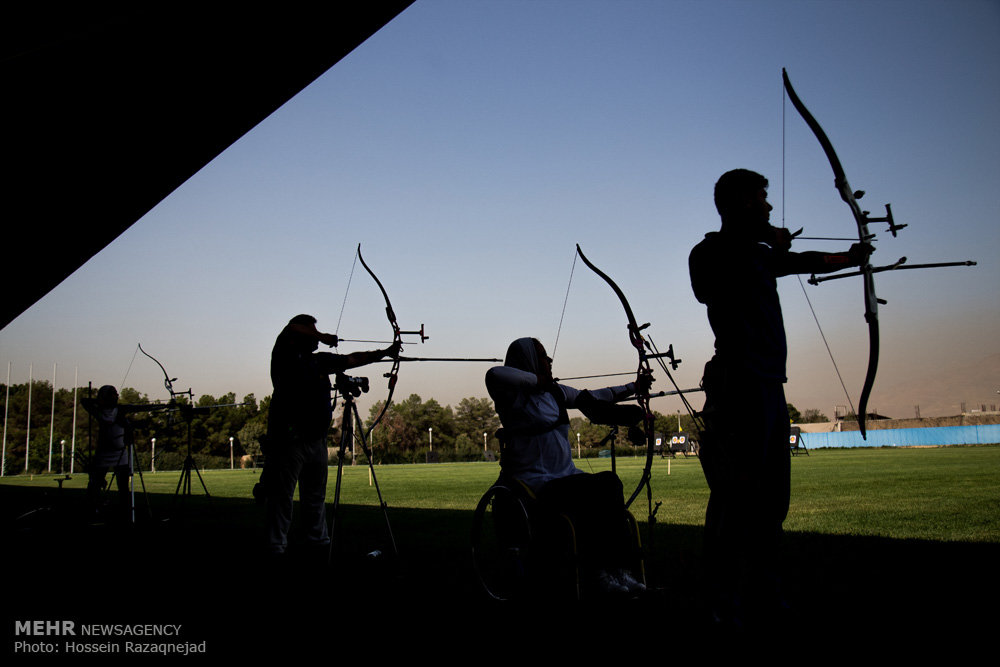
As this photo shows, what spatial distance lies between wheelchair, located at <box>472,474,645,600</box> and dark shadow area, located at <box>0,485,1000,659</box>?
0.11 meters

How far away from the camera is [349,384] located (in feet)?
16.3

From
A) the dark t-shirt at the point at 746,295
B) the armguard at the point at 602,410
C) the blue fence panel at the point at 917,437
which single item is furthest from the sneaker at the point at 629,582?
the blue fence panel at the point at 917,437

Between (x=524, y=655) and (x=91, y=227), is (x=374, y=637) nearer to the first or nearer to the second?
(x=524, y=655)

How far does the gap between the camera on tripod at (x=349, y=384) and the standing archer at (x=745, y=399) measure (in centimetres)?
291

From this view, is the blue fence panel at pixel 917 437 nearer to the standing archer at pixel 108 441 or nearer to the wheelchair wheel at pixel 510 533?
the standing archer at pixel 108 441

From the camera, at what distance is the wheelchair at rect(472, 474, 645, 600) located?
9.76ft

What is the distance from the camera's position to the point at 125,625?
9.03ft

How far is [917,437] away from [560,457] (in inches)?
2467

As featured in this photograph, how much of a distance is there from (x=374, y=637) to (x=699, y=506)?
21.5ft

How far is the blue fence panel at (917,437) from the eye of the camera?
49.6m

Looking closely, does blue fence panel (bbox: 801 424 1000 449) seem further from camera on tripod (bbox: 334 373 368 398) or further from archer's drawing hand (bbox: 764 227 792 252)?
archer's drawing hand (bbox: 764 227 792 252)

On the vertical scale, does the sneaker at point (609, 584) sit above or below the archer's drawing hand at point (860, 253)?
below

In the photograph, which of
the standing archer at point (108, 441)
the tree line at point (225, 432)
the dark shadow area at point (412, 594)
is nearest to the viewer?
the dark shadow area at point (412, 594)

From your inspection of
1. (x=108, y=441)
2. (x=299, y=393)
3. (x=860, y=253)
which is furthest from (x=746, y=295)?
(x=108, y=441)
